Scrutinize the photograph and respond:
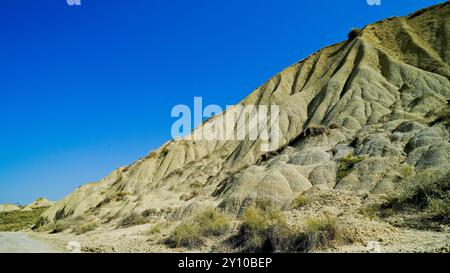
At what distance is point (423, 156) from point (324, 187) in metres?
5.43

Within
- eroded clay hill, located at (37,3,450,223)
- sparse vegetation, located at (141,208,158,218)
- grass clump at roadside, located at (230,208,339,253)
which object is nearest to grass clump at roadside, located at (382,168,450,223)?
eroded clay hill, located at (37,3,450,223)

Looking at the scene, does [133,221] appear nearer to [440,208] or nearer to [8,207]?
[440,208]

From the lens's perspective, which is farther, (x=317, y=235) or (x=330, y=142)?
(x=330, y=142)

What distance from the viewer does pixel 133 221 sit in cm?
2975

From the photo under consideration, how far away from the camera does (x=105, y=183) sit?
67.0m

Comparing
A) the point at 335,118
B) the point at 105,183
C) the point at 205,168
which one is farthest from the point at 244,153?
the point at 105,183

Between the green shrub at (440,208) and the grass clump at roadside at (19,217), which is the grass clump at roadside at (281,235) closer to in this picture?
the green shrub at (440,208)

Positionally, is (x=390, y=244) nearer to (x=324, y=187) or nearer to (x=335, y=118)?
(x=324, y=187)

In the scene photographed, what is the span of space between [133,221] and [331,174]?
15219mm

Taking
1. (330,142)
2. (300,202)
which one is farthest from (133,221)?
(330,142)

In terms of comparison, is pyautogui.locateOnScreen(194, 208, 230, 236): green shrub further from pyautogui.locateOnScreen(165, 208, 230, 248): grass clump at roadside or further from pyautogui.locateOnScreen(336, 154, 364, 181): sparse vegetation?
pyautogui.locateOnScreen(336, 154, 364, 181): sparse vegetation

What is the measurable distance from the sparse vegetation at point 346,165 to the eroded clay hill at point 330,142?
0.09 m

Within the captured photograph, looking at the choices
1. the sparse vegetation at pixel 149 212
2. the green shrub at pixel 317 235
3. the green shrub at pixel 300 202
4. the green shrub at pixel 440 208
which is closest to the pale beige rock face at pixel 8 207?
the sparse vegetation at pixel 149 212

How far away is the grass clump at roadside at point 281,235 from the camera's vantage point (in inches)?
531
